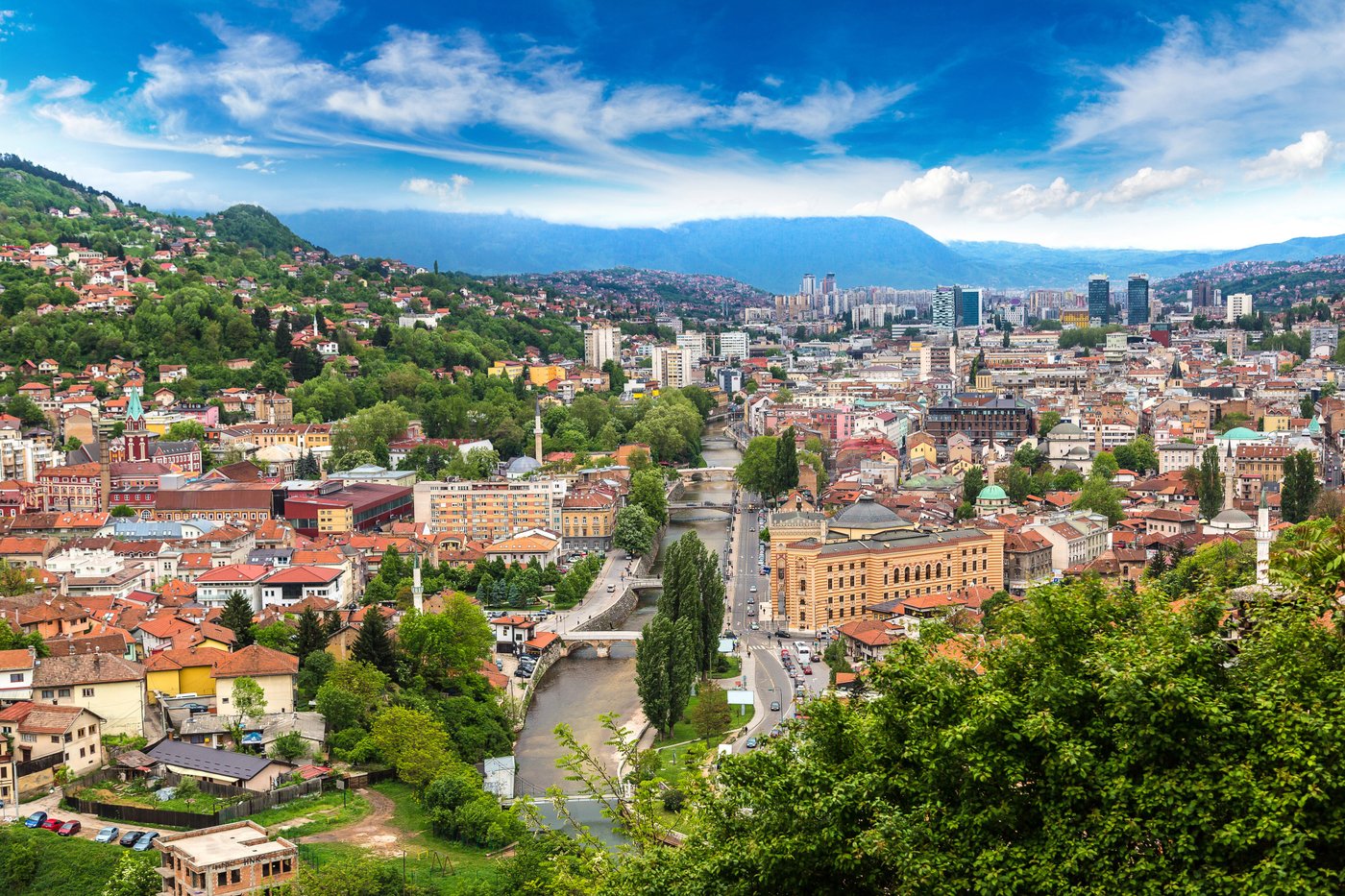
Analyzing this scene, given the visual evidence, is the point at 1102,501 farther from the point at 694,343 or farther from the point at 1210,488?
the point at 694,343

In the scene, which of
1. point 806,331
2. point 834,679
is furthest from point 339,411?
point 806,331

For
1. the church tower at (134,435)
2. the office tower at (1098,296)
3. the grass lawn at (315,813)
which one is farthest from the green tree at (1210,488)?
the office tower at (1098,296)

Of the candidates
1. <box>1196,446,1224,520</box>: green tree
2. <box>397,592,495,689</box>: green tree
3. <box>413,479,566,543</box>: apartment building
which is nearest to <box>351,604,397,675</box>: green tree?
<box>397,592,495,689</box>: green tree

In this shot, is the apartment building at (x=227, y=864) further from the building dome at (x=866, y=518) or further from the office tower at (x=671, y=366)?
the office tower at (x=671, y=366)

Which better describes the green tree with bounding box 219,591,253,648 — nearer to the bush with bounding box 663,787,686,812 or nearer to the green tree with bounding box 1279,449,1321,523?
the bush with bounding box 663,787,686,812

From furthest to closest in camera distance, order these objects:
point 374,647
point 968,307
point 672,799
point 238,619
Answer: point 968,307 → point 238,619 → point 374,647 → point 672,799

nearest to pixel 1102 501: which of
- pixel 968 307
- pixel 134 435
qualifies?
pixel 134 435

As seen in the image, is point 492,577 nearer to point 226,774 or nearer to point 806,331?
point 226,774
